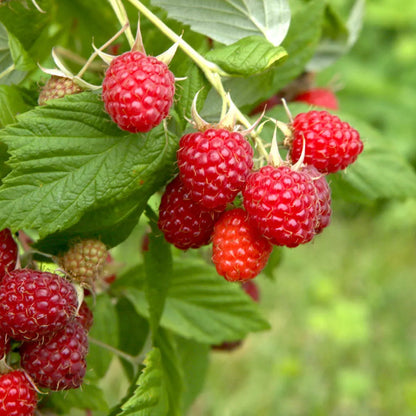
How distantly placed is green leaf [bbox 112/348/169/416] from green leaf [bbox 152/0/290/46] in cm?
51

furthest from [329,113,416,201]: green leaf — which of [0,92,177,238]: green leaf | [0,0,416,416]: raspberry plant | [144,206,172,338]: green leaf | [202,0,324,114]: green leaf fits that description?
[0,92,177,238]: green leaf

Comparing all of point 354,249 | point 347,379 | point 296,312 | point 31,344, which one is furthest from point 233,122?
point 354,249

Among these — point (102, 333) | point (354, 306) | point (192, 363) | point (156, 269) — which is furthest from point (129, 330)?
point (354, 306)

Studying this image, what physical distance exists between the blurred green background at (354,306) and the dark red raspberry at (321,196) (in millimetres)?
1349

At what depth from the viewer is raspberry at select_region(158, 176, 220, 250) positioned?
82 centimetres

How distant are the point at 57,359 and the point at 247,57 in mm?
472

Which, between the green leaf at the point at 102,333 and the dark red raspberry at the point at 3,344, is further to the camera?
the green leaf at the point at 102,333

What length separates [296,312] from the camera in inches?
141

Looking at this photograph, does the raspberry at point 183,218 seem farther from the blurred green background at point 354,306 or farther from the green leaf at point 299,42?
the blurred green background at point 354,306

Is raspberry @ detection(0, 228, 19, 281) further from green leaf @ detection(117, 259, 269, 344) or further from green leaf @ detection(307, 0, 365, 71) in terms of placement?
green leaf @ detection(307, 0, 365, 71)

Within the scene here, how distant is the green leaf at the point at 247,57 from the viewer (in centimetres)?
85

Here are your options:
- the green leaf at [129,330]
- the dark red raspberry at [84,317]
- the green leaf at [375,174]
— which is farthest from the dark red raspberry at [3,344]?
the green leaf at [375,174]

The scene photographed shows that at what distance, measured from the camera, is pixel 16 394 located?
0.77 metres

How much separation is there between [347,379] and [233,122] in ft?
7.90
